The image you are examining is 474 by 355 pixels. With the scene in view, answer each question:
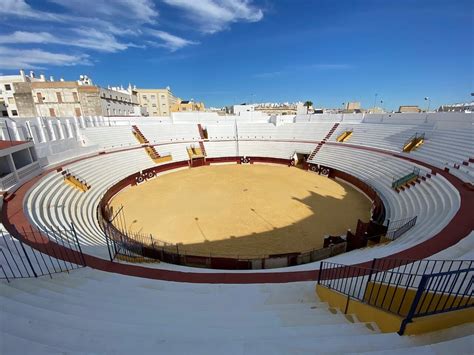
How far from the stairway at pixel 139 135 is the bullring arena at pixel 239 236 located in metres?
0.27

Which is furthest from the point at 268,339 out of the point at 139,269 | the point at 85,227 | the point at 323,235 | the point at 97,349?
the point at 85,227

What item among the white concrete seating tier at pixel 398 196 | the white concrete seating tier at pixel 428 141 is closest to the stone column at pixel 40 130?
the white concrete seating tier at pixel 398 196

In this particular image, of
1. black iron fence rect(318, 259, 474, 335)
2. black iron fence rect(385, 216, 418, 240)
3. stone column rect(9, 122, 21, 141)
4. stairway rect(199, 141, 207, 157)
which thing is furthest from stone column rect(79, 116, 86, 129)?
black iron fence rect(385, 216, 418, 240)

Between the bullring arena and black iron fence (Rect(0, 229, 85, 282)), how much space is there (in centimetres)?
8

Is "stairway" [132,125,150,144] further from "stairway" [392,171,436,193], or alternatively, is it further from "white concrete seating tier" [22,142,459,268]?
"stairway" [392,171,436,193]

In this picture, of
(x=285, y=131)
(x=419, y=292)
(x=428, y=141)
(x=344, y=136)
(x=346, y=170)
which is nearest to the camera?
(x=419, y=292)

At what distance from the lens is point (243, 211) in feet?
56.7

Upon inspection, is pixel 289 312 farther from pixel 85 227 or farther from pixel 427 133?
pixel 427 133

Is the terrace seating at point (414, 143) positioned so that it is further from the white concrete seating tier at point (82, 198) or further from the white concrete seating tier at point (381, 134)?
the white concrete seating tier at point (82, 198)

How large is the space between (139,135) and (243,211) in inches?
899

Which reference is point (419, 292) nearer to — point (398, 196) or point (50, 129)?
point (398, 196)

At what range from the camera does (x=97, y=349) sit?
11.5 ft

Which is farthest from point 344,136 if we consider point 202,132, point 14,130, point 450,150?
point 14,130

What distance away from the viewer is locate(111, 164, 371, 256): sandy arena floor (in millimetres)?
13500
